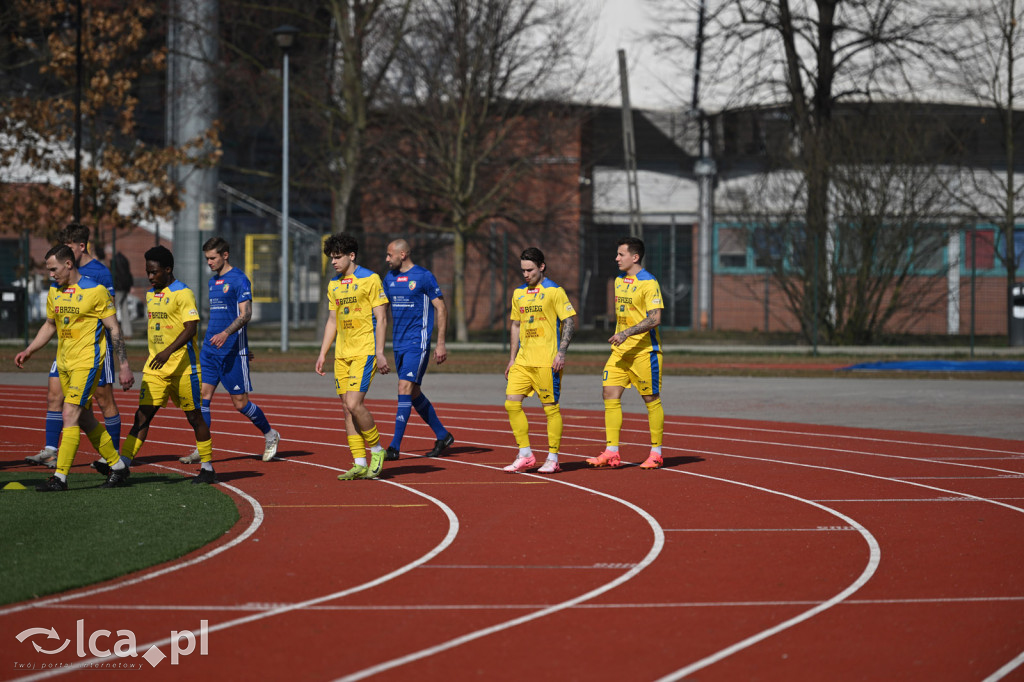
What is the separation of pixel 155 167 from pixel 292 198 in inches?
286

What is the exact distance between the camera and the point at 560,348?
35.2 feet

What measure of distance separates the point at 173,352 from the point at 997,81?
92.6 feet

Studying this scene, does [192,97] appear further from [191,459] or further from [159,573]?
[159,573]

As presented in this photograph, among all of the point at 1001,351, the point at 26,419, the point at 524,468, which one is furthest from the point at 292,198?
the point at 524,468

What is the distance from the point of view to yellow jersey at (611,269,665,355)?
11023 millimetres

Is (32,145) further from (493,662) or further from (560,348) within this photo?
(493,662)

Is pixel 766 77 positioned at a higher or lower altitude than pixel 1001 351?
higher

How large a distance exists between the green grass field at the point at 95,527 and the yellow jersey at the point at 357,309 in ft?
5.27

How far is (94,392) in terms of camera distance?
9805 mm

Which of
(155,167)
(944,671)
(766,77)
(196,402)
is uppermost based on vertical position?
(766,77)

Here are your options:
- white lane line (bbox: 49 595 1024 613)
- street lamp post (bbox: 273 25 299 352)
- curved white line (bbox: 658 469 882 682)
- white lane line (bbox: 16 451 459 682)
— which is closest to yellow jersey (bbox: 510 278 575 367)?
white lane line (bbox: 16 451 459 682)

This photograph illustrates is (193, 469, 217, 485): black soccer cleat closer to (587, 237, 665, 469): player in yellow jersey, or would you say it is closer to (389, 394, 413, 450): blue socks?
(389, 394, 413, 450): blue socks

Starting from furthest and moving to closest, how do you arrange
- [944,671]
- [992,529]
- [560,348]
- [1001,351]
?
[1001,351] → [560,348] → [992,529] → [944,671]

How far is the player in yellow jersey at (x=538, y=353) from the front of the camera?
10781 millimetres
